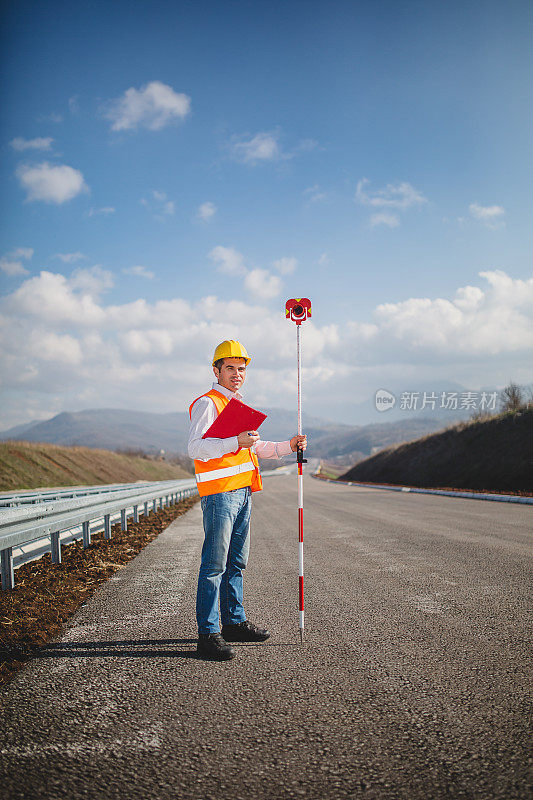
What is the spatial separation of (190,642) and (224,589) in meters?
0.49

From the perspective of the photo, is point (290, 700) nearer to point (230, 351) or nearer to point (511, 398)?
point (230, 351)

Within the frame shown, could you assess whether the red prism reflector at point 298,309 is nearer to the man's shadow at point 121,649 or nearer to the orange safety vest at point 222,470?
the orange safety vest at point 222,470

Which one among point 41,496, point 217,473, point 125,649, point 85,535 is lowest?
point 125,649

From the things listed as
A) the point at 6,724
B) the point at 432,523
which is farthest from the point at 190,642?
the point at 432,523

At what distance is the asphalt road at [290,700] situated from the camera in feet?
7.95

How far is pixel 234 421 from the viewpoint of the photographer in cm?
410

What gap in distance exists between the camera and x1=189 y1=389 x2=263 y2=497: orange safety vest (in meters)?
4.27

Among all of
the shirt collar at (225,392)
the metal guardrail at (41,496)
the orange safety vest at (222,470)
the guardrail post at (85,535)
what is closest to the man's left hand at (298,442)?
the orange safety vest at (222,470)

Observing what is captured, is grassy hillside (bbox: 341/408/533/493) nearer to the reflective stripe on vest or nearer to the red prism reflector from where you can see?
the red prism reflector

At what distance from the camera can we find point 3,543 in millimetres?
5426

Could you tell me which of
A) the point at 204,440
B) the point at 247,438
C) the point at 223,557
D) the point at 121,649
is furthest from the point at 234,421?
the point at 121,649

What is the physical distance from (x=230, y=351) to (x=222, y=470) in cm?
101

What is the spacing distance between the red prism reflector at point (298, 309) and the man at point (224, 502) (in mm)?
1079

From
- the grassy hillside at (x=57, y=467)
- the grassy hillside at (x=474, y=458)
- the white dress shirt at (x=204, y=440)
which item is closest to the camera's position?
the white dress shirt at (x=204, y=440)
